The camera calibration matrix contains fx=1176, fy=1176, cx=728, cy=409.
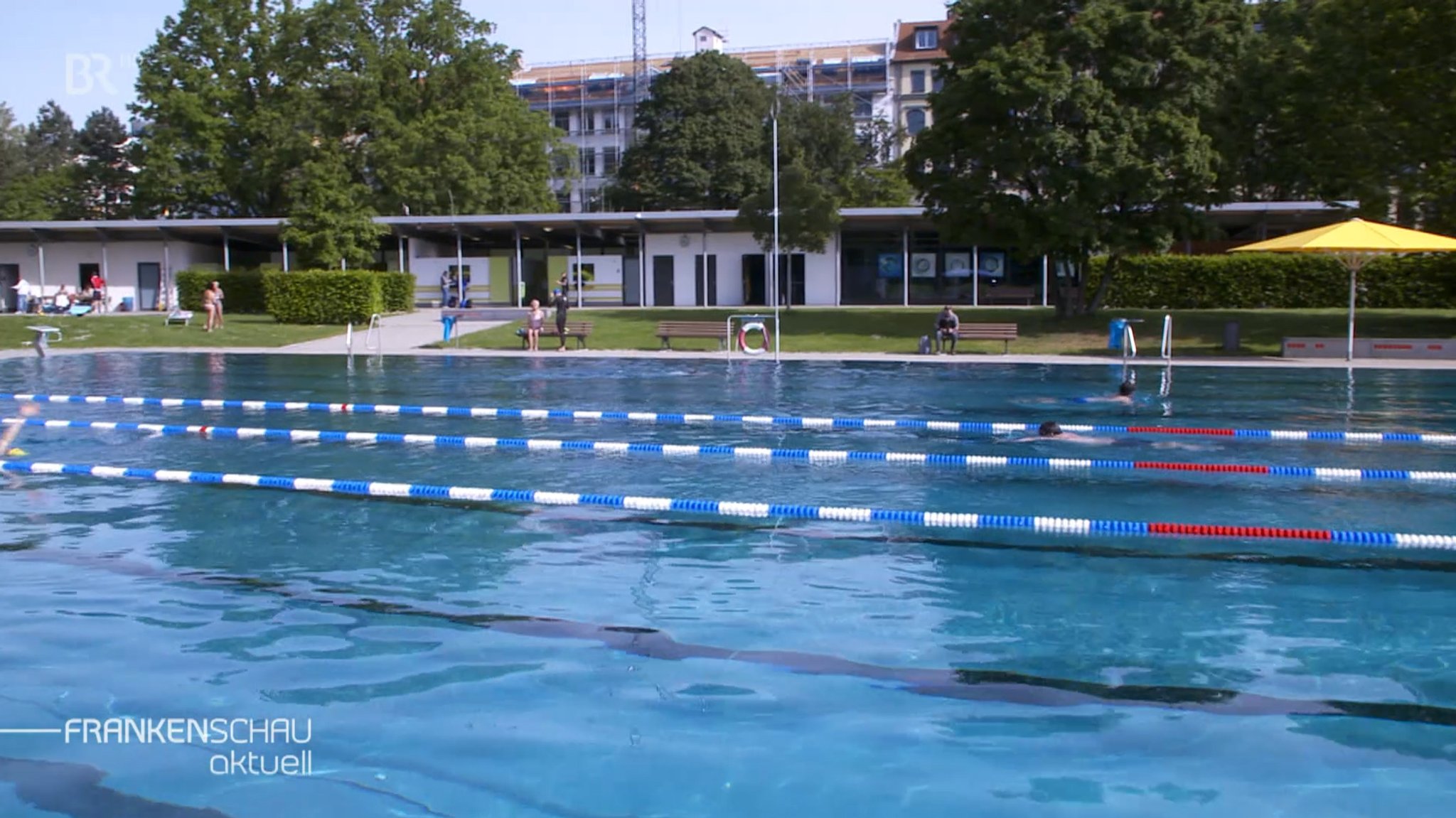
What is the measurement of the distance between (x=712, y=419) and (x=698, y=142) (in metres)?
55.1

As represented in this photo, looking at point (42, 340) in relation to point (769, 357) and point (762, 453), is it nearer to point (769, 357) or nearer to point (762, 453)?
point (769, 357)

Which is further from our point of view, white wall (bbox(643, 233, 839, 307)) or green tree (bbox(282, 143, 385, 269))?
white wall (bbox(643, 233, 839, 307))

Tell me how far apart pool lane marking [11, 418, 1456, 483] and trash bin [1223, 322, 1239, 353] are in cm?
1718

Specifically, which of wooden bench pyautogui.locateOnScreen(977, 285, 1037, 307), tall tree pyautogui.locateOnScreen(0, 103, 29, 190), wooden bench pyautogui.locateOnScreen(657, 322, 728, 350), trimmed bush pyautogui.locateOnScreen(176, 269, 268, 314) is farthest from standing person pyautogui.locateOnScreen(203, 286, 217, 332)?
tall tree pyautogui.locateOnScreen(0, 103, 29, 190)

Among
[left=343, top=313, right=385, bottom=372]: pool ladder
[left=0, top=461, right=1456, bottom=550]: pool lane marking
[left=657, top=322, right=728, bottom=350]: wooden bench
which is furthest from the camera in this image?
[left=657, top=322, right=728, bottom=350]: wooden bench

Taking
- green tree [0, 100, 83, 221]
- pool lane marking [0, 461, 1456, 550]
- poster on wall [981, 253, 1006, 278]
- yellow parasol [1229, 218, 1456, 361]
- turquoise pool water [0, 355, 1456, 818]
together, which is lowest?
turquoise pool water [0, 355, 1456, 818]

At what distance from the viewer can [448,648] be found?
24.2ft

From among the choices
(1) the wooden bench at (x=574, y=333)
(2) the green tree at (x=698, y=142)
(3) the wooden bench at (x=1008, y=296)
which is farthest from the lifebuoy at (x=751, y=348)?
(2) the green tree at (x=698, y=142)

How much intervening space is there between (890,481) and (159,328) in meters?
32.0

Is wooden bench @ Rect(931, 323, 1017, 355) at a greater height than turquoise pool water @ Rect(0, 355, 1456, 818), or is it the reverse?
wooden bench @ Rect(931, 323, 1017, 355)

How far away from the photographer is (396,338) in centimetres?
3628

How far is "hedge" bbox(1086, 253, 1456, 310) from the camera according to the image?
39.9m

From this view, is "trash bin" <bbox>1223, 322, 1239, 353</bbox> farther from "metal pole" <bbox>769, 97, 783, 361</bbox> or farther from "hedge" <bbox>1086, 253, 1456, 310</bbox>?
"hedge" <bbox>1086, 253, 1456, 310</bbox>

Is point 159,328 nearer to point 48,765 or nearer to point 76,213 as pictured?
point 48,765
